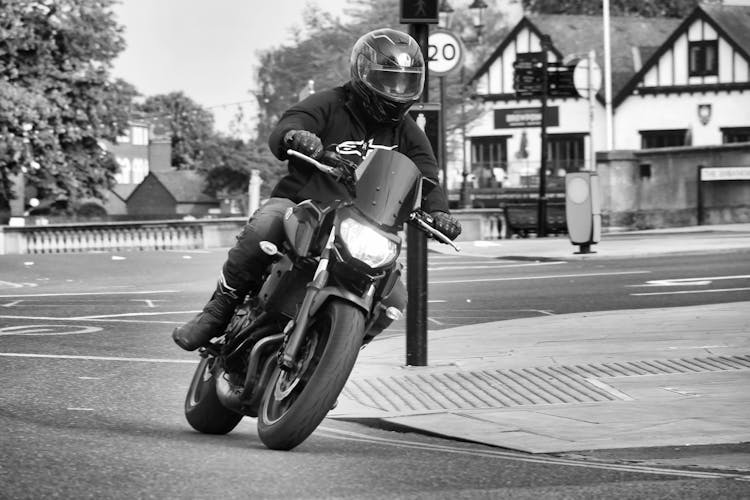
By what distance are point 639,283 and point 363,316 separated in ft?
43.3

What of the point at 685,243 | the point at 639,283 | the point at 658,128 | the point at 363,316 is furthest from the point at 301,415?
the point at 658,128

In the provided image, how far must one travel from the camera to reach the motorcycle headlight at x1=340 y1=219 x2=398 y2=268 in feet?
20.9

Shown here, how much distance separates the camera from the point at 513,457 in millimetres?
6719

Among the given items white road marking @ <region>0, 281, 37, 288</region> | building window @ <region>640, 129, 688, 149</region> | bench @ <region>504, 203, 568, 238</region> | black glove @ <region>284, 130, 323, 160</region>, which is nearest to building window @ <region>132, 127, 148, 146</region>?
building window @ <region>640, 129, 688, 149</region>

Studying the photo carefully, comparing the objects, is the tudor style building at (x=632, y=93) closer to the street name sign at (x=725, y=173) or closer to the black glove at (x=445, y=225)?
the street name sign at (x=725, y=173)

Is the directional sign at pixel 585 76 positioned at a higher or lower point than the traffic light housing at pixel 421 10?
higher

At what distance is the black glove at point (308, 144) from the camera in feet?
21.9

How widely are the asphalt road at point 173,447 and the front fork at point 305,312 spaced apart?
0.42 metres

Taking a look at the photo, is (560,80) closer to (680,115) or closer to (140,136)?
(680,115)

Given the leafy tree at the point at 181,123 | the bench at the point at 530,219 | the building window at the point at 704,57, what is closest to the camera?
→ the bench at the point at 530,219

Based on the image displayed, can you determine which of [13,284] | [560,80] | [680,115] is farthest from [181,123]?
[13,284]

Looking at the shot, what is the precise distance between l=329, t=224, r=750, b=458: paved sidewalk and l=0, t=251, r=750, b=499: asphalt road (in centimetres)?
41

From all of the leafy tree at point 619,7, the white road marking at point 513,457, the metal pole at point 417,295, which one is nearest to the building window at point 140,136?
the leafy tree at point 619,7

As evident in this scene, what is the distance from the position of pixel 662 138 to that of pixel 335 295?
6352cm
